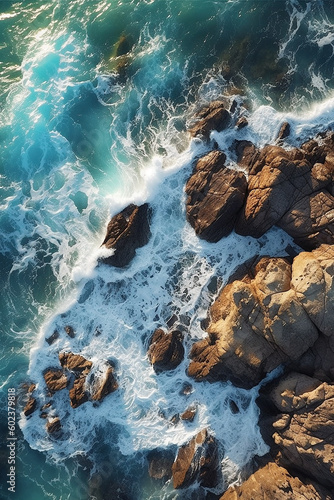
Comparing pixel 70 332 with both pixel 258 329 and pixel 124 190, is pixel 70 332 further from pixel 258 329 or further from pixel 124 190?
pixel 258 329

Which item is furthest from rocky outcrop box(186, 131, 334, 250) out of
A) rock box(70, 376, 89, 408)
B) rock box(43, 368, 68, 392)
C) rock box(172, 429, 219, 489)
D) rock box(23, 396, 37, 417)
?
rock box(23, 396, 37, 417)

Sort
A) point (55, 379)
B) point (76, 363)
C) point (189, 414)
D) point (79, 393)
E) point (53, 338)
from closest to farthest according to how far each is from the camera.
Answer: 1. point (189, 414)
2. point (79, 393)
3. point (76, 363)
4. point (55, 379)
5. point (53, 338)

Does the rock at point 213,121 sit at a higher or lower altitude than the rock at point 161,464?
higher

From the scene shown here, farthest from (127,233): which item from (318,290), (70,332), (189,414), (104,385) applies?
(318,290)

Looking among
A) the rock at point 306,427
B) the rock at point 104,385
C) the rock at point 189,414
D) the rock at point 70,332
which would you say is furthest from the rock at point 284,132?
the rock at point 104,385

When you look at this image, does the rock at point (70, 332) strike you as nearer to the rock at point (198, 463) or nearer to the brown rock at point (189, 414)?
the brown rock at point (189, 414)

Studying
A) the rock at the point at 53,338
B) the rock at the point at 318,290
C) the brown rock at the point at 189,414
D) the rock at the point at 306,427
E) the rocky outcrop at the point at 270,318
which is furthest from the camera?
the rock at the point at 53,338
